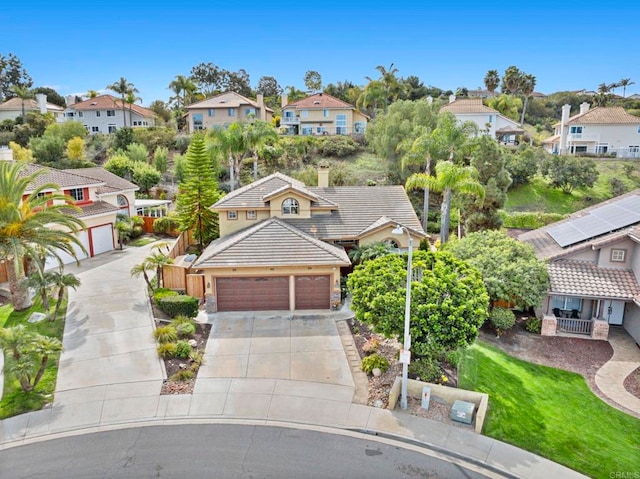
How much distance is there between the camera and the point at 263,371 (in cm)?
1891

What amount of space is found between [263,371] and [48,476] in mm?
7887

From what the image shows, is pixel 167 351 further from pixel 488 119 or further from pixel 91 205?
pixel 488 119

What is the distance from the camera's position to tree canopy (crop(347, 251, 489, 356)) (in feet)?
56.9

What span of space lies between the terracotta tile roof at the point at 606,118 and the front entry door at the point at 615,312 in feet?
138

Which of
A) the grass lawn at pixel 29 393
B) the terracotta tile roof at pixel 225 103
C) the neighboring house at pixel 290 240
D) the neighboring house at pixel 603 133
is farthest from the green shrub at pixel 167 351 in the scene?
the neighboring house at pixel 603 133

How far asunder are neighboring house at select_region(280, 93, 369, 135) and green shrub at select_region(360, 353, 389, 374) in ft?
161

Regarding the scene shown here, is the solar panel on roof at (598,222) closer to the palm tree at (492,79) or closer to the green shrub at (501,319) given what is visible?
the green shrub at (501,319)

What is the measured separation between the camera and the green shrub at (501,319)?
23750mm

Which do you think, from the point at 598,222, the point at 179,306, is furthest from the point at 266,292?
the point at 598,222

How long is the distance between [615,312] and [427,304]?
45.6 feet

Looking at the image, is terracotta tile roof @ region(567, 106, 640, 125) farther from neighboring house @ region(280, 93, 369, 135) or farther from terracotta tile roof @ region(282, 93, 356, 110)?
terracotta tile roof @ region(282, 93, 356, 110)

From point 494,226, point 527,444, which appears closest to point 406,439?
point 527,444

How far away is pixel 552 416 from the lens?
1725 centimetres

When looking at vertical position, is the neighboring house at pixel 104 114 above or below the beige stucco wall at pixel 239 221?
above
